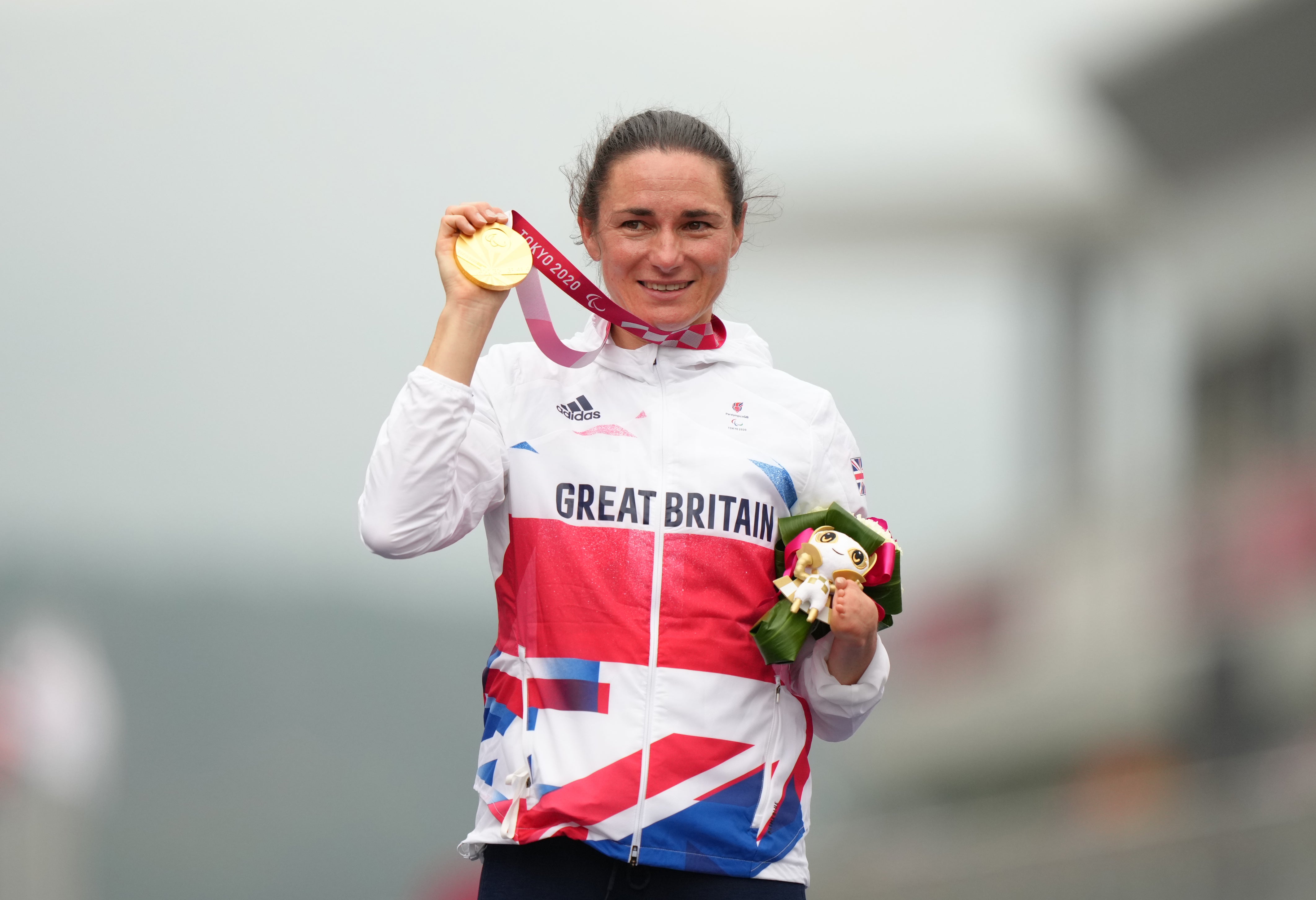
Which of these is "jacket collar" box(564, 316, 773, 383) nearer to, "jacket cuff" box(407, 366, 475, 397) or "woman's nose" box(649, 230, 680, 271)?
"woman's nose" box(649, 230, 680, 271)

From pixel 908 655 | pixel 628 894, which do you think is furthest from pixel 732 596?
pixel 908 655

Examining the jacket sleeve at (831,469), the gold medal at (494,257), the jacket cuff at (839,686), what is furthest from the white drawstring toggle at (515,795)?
the gold medal at (494,257)

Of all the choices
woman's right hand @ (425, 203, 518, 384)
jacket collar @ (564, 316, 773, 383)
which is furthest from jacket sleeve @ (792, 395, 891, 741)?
woman's right hand @ (425, 203, 518, 384)

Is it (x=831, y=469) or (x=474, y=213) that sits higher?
(x=474, y=213)

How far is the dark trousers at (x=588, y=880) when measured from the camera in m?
1.68

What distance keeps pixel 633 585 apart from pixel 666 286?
42cm

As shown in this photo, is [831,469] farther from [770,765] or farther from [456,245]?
[456,245]

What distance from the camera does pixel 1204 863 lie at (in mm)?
6230

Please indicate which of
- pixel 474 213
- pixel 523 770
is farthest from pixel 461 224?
pixel 523 770

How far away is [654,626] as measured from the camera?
1.75 metres

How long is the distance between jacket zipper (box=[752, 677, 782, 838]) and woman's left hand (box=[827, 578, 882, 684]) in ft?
0.28

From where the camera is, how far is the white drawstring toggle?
169 centimetres

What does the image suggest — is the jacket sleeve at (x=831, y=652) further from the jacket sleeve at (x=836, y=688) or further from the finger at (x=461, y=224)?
the finger at (x=461, y=224)

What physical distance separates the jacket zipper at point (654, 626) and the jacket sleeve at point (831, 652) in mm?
216
